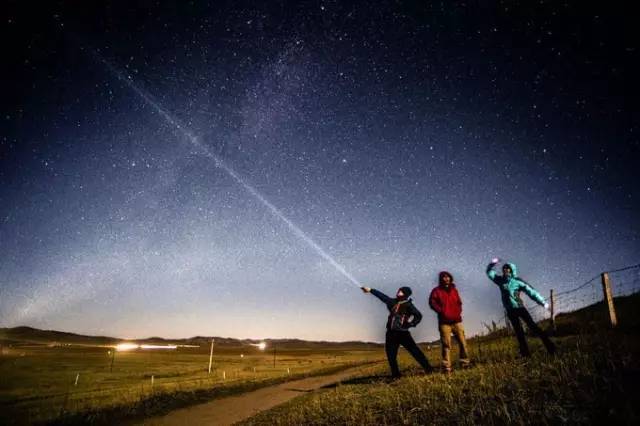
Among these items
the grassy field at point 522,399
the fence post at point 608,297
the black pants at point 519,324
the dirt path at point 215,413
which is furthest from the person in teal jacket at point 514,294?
the dirt path at point 215,413

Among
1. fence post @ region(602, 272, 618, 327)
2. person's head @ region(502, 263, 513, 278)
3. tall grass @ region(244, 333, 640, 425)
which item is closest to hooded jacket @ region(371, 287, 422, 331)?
tall grass @ region(244, 333, 640, 425)

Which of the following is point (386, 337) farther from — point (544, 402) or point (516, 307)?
point (544, 402)

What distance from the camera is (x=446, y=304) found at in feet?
22.6

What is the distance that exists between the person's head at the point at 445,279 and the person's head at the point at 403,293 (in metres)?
0.72

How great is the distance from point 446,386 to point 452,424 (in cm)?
153

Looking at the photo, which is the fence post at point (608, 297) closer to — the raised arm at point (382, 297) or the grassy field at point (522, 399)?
the grassy field at point (522, 399)

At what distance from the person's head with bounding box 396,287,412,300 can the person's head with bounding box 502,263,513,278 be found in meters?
2.27

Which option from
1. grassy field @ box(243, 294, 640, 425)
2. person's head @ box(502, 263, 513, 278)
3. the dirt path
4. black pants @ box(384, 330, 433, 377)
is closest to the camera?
grassy field @ box(243, 294, 640, 425)

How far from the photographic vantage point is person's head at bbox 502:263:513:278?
7.50 m

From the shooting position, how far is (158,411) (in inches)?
408

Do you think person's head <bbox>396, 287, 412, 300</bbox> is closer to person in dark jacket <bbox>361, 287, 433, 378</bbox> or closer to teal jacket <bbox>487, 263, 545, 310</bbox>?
person in dark jacket <bbox>361, 287, 433, 378</bbox>

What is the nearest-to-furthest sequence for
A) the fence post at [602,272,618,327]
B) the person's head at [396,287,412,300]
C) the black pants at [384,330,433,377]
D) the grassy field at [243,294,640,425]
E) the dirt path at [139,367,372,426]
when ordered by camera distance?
the grassy field at [243,294,640,425] → the black pants at [384,330,433,377] → the person's head at [396,287,412,300] → the dirt path at [139,367,372,426] → the fence post at [602,272,618,327]

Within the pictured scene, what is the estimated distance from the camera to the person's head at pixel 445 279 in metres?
7.05

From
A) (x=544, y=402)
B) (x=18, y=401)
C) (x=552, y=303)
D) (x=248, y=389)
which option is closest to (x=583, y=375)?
(x=544, y=402)
